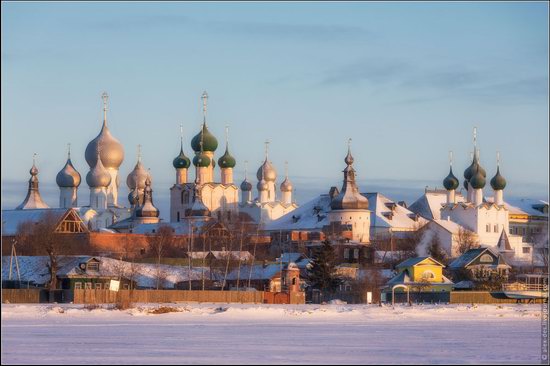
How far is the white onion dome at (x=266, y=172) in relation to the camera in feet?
414

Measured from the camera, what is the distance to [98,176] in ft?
381

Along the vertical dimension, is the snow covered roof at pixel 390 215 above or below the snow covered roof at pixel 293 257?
above

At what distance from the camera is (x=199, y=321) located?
36.9 metres

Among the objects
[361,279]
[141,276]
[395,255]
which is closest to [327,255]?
[361,279]

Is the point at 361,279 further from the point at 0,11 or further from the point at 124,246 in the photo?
the point at 0,11

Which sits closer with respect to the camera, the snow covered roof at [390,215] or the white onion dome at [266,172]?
the snow covered roof at [390,215]

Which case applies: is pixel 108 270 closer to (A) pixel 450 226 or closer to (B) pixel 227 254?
(B) pixel 227 254

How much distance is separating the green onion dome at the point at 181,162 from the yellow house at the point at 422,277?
178 feet

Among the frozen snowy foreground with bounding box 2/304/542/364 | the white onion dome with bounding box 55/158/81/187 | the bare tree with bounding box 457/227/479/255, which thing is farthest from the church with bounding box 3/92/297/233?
the frozen snowy foreground with bounding box 2/304/542/364

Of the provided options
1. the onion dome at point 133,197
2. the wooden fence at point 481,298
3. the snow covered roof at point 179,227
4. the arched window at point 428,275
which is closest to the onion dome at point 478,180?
the snow covered roof at point 179,227

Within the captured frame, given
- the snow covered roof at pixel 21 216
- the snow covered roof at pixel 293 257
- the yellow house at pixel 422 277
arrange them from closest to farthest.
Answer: the yellow house at pixel 422 277, the snow covered roof at pixel 293 257, the snow covered roof at pixel 21 216

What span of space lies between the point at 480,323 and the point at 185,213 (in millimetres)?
80330

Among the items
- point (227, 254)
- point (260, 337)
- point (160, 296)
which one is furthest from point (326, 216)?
point (260, 337)

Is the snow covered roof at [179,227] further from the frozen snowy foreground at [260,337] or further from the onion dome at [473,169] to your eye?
the frozen snowy foreground at [260,337]
